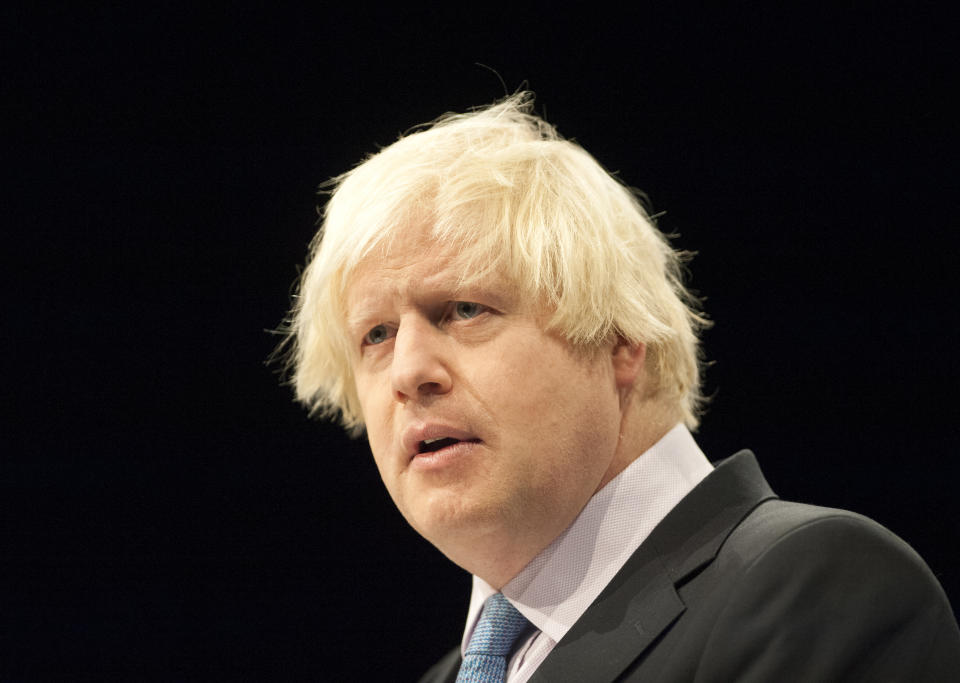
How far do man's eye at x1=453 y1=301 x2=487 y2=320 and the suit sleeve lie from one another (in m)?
0.52

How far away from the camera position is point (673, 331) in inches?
65.3

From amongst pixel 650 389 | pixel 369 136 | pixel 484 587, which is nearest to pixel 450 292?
pixel 650 389

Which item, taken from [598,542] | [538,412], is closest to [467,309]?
[538,412]

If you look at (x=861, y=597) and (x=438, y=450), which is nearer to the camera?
(x=861, y=597)

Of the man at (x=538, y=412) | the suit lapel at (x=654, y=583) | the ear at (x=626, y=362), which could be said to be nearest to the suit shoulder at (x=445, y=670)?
the man at (x=538, y=412)

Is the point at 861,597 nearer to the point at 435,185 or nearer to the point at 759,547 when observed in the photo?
the point at 759,547

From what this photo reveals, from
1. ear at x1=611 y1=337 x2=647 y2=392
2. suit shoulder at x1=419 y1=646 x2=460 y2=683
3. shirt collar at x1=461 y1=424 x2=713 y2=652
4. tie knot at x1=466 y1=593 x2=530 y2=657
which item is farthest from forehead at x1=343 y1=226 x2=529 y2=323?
suit shoulder at x1=419 y1=646 x2=460 y2=683

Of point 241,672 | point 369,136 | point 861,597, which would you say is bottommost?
point 241,672

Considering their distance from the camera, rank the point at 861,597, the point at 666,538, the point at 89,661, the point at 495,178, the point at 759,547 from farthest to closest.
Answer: the point at 89,661, the point at 495,178, the point at 666,538, the point at 759,547, the point at 861,597

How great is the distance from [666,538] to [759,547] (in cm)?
18

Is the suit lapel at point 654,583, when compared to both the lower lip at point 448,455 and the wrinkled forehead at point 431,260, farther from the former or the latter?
the wrinkled forehead at point 431,260

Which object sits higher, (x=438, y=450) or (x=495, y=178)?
(x=495, y=178)

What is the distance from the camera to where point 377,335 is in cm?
163

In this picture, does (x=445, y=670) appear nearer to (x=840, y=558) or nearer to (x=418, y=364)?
(x=418, y=364)
